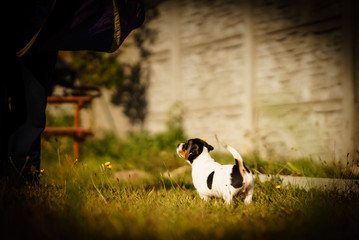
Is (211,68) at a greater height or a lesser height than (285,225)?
greater

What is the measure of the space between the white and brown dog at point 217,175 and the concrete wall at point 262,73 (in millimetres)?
1807

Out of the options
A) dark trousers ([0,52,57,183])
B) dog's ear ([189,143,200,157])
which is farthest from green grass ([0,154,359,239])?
dog's ear ([189,143,200,157])

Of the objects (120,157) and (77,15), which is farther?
(120,157)

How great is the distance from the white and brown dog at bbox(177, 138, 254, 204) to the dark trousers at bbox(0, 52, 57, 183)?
4.40 ft

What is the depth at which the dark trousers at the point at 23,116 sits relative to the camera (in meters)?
2.56

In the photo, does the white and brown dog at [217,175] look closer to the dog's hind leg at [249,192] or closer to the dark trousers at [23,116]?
the dog's hind leg at [249,192]

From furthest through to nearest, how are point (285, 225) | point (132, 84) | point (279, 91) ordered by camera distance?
point (132, 84), point (279, 91), point (285, 225)

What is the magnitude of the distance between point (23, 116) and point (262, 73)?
164 inches

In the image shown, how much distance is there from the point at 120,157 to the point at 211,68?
2.78m

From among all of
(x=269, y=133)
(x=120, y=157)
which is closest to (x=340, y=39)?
(x=269, y=133)

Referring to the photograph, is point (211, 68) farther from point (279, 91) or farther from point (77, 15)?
point (77, 15)

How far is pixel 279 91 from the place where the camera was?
516 centimetres

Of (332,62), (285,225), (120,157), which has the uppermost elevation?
(332,62)

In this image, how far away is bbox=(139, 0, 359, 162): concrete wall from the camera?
4461mm
